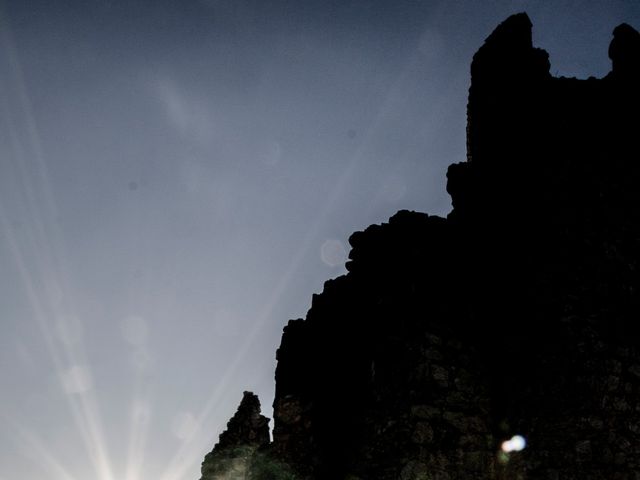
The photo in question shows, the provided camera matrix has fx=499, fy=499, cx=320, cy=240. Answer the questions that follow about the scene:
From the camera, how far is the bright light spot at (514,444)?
15.4 feet

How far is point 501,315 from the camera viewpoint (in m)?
5.50

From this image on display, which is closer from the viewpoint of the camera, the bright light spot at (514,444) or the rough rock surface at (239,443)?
the bright light spot at (514,444)

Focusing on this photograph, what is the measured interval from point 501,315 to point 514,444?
135 centimetres

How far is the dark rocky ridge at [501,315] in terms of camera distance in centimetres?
471

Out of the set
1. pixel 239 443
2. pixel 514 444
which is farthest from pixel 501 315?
pixel 239 443

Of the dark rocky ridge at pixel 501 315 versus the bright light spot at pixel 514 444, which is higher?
the dark rocky ridge at pixel 501 315

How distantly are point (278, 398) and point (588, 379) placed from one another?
3917 mm

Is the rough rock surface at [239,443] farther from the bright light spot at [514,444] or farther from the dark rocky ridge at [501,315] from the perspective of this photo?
the bright light spot at [514,444]

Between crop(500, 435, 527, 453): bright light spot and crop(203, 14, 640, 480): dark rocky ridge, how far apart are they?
6 centimetres

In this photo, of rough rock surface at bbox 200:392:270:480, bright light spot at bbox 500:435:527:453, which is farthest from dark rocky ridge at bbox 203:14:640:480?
rough rock surface at bbox 200:392:270:480

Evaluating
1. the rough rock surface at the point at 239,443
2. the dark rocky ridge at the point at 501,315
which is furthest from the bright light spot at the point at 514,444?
the rough rock surface at the point at 239,443

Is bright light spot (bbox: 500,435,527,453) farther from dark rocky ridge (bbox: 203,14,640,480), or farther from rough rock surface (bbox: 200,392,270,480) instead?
rough rock surface (bbox: 200,392,270,480)

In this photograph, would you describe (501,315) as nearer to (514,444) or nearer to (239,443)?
(514,444)

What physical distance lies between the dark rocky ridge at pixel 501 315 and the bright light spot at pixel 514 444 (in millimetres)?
57
